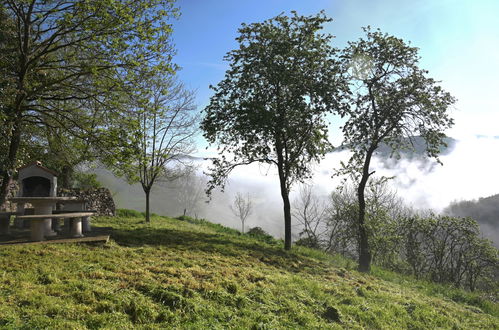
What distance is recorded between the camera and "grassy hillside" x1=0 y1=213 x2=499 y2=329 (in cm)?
442

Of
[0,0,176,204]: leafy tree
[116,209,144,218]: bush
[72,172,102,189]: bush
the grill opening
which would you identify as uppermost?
[0,0,176,204]: leafy tree

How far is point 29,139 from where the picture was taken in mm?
12375

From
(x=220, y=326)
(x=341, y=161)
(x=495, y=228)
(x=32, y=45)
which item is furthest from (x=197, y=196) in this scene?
(x=220, y=326)

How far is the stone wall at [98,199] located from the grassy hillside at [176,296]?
10184mm

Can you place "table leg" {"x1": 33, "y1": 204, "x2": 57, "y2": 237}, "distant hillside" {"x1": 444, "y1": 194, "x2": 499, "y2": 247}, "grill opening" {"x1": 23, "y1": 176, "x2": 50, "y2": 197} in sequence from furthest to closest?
"distant hillside" {"x1": 444, "y1": 194, "x2": 499, "y2": 247} < "grill opening" {"x1": 23, "y1": 176, "x2": 50, "y2": 197} < "table leg" {"x1": 33, "y1": 204, "x2": 57, "y2": 237}

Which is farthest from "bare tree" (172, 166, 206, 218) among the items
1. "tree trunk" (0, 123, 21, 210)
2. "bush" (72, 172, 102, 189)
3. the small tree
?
"tree trunk" (0, 123, 21, 210)

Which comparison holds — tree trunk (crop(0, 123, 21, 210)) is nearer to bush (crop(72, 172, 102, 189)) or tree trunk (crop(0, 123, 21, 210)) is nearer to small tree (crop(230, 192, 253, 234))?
bush (crop(72, 172, 102, 189))

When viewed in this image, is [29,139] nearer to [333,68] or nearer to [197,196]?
[333,68]

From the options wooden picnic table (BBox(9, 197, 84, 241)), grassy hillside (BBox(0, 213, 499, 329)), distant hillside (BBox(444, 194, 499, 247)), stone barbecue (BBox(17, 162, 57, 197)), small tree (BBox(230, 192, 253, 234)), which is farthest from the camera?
distant hillside (BBox(444, 194, 499, 247))

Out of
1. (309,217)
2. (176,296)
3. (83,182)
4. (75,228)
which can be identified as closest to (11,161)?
(75,228)

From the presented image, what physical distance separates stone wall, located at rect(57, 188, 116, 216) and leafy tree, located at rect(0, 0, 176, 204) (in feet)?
28.8

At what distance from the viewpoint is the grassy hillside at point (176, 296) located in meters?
4.42

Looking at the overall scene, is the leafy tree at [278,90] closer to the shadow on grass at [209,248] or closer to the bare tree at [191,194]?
the shadow on grass at [209,248]

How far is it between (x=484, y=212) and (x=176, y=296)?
2434 inches
